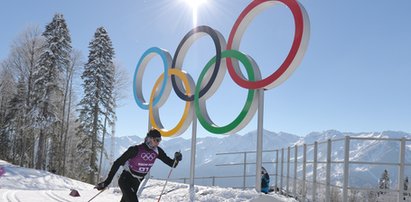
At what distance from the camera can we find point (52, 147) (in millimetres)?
38562

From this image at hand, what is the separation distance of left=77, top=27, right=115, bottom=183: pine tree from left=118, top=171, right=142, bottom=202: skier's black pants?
26.9m

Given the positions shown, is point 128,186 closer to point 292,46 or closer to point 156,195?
point 292,46

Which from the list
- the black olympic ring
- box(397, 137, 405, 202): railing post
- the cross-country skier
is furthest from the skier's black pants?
box(397, 137, 405, 202): railing post

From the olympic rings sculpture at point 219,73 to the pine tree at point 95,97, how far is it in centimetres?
1803

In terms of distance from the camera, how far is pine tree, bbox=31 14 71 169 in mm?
29859

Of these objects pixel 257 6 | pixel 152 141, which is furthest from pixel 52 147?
pixel 152 141

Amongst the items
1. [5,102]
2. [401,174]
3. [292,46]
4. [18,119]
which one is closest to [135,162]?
[292,46]

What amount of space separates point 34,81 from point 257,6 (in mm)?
24928

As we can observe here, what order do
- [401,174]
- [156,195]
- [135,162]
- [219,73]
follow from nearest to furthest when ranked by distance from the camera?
1. [135,162]
2. [401,174]
3. [156,195]
4. [219,73]

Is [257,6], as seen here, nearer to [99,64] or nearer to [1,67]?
[99,64]

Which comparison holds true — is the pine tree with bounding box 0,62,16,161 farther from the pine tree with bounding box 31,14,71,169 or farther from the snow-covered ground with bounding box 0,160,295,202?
the snow-covered ground with bounding box 0,160,295,202

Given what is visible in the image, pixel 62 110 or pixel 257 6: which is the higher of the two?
pixel 257 6

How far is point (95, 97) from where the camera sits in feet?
109

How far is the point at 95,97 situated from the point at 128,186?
2815cm
